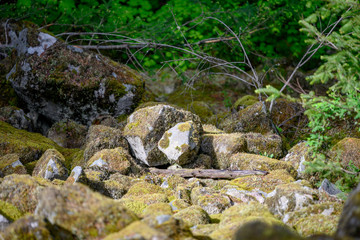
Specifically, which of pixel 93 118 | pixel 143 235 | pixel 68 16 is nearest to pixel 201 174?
pixel 143 235

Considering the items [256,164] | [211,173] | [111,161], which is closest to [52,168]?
[111,161]

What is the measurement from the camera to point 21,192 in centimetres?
341

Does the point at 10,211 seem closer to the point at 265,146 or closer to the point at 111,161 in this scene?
the point at 111,161

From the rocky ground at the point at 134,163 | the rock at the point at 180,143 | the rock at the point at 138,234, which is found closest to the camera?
the rock at the point at 138,234

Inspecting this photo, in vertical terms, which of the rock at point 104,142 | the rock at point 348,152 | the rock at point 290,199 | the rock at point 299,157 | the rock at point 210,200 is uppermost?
the rock at point 290,199

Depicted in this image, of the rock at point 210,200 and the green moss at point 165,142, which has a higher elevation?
the rock at point 210,200

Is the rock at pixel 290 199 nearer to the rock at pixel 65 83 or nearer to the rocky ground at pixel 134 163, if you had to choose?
the rocky ground at pixel 134 163

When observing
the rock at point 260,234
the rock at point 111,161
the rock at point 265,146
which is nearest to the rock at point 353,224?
the rock at point 260,234

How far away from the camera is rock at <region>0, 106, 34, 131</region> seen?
818 centimetres

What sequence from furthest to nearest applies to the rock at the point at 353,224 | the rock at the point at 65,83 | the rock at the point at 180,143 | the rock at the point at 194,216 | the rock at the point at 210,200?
the rock at the point at 65,83 → the rock at the point at 180,143 → the rock at the point at 210,200 → the rock at the point at 194,216 → the rock at the point at 353,224

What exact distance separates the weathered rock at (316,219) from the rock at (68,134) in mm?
5764

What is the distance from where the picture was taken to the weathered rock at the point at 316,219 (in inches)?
124

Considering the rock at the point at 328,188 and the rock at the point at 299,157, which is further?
→ the rock at the point at 299,157

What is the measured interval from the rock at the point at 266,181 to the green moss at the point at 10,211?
3.06 m
